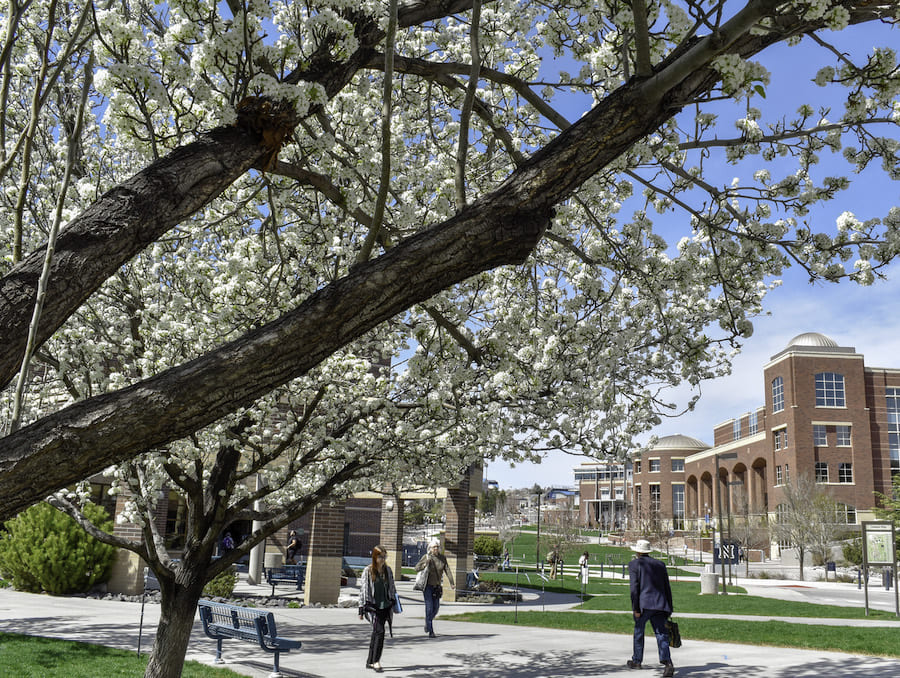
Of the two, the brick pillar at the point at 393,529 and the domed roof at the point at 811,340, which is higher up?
the domed roof at the point at 811,340

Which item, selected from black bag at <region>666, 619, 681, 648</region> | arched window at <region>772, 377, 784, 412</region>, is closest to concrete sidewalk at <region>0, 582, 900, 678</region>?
black bag at <region>666, 619, 681, 648</region>

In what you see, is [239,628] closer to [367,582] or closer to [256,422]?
[367,582]

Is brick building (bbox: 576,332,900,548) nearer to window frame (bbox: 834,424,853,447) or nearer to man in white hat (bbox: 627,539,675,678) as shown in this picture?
window frame (bbox: 834,424,853,447)

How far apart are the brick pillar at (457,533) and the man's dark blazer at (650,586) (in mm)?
11690

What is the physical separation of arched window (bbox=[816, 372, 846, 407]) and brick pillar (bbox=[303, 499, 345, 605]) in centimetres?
5103

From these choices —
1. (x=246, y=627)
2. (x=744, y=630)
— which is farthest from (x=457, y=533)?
(x=246, y=627)

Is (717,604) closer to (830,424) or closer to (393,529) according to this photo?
(393,529)

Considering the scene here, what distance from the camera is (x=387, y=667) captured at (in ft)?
34.5

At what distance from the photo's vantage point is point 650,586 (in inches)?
392

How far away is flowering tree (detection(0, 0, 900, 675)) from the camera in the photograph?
3047mm

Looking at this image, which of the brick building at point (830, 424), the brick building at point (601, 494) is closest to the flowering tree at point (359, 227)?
the brick building at point (830, 424)

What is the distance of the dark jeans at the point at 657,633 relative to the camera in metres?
9.66

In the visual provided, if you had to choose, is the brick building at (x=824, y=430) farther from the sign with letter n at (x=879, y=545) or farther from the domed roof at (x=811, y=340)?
the sign with letter n at (x=879, y=545)

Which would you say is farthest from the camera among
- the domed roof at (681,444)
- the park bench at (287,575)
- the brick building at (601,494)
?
the brick building at (601,494)
